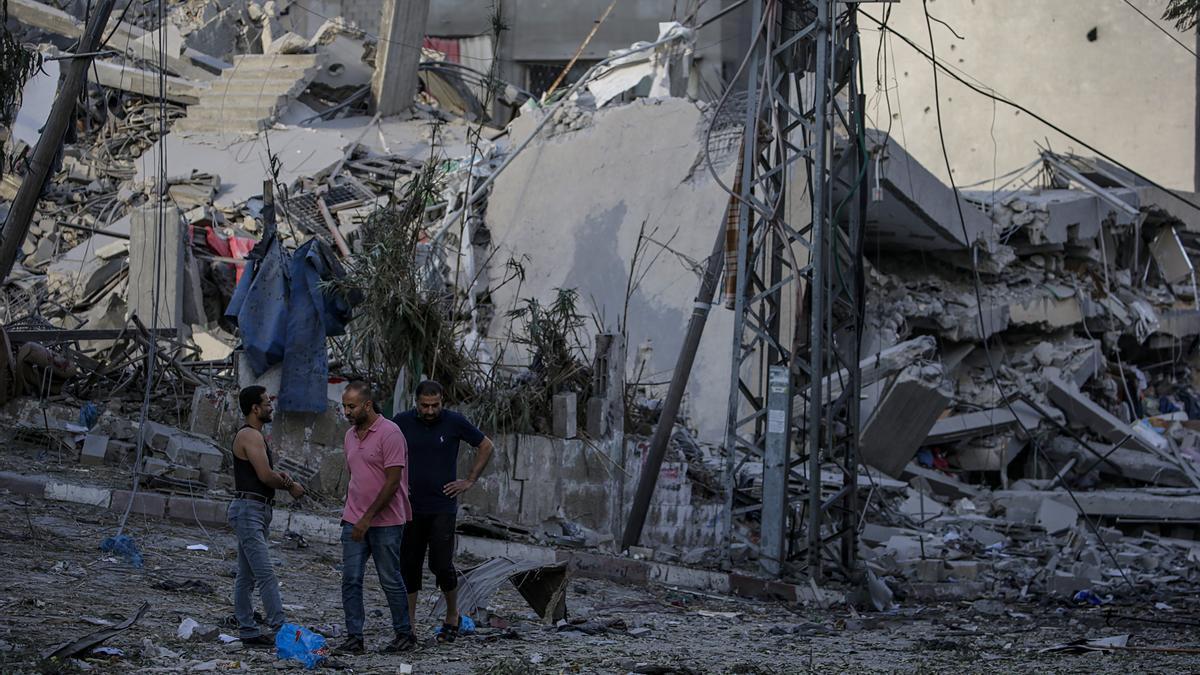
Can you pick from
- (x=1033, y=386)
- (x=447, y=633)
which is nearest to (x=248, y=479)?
(x=447, y=633)

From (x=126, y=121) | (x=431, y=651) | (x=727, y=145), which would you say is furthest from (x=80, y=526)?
(x=126, y=121)

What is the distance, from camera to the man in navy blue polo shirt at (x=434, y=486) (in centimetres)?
811

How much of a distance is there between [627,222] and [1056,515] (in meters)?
6.57

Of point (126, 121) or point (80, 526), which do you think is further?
point (126, 121)

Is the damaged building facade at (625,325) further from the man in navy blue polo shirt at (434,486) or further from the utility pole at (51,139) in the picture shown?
the man in navy blue polo shirt at (434,486)

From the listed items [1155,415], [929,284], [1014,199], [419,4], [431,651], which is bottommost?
[431,651]

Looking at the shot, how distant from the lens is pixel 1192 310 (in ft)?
84.0

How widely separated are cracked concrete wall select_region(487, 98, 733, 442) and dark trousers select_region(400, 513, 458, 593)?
957 centimetres

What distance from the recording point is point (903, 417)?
57.2 feet

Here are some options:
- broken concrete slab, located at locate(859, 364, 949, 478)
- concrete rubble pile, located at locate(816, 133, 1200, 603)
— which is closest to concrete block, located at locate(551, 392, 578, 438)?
concrete rubble pile, located at locate(816, 133, 1200, 603)

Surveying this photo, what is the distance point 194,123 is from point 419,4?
4.51 meters

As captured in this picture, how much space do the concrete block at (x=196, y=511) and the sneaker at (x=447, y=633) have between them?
3.84 metres

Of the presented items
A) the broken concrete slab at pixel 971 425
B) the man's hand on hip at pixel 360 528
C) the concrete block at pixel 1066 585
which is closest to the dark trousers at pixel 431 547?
the man's hand on hip at pixel 360 528

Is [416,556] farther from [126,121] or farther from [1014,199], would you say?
[126,121]
